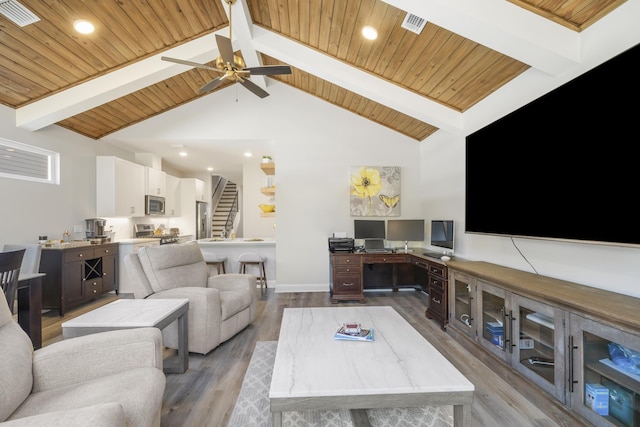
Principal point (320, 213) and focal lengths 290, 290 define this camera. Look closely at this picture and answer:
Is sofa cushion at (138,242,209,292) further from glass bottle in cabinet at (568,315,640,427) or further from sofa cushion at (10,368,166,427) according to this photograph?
glass bottle in cabinet at (568,315,640,427)

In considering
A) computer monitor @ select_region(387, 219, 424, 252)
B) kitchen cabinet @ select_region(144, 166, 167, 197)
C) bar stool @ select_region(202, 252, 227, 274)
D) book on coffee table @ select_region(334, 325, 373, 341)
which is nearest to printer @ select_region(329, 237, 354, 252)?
computer monitor @ select_region(387, 219, 424, 252)

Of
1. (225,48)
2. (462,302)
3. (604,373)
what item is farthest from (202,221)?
(604,373)

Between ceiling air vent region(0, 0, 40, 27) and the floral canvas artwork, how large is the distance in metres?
4.08

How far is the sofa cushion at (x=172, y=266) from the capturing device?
9.30 feet

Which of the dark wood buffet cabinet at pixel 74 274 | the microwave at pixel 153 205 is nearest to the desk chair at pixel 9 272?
the dark wood buffet cabinet at pixel 74 274

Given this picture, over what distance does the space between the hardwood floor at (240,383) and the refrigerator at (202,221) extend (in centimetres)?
417

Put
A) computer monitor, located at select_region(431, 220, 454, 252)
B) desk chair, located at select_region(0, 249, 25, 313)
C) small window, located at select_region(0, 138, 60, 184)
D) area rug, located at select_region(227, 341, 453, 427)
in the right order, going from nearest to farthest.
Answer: area rug, located at select_region(227, 341, 453, 427) → desk chair, located at select_region(0, 249, 25, 313) → small window, located at select_region(0, 138, 60, 184) → computer monitor, located at select_region(431, 220, 454, 252)

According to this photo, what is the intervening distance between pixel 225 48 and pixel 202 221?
5933 millimetres

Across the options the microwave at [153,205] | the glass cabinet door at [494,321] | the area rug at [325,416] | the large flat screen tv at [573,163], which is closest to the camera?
the large flat screen tv at [573,163]

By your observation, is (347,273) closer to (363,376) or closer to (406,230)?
(406,230)

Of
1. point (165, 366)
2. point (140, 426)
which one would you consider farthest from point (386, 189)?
point (140, 426)

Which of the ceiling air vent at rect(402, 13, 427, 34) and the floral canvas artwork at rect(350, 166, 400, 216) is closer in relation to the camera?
the ceiling air vent at rect(402, 13, 427, 34)

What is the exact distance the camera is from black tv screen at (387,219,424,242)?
4504mm

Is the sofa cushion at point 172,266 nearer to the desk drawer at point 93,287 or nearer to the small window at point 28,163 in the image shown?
the desk drawer at point 93,287
